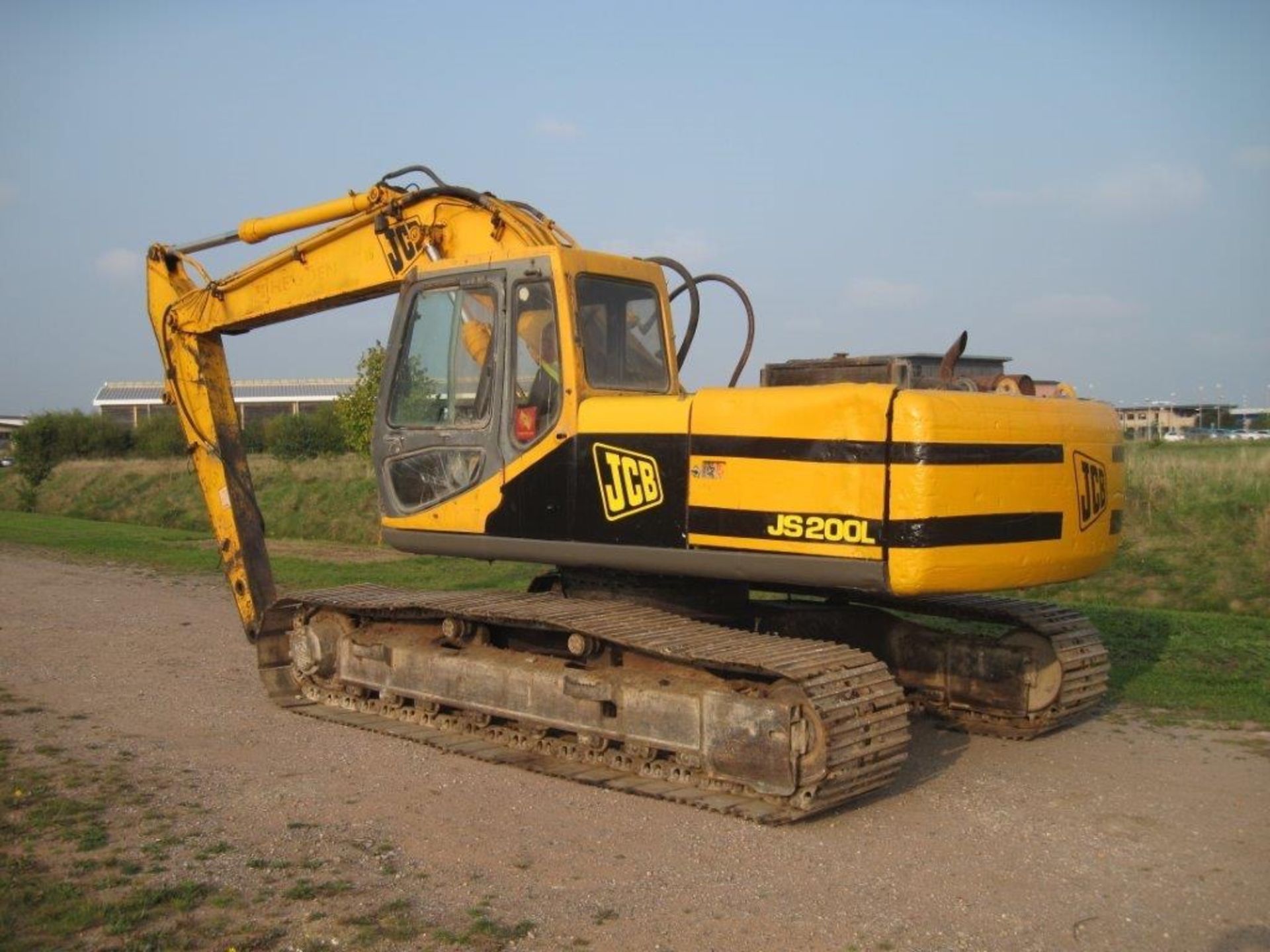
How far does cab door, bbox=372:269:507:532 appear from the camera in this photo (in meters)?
7.96

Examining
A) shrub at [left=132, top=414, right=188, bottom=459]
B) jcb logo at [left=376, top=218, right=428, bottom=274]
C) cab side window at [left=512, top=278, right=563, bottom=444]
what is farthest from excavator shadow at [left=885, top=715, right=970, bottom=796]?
shrub at [left=132, top=414, right=188, bottom=459]

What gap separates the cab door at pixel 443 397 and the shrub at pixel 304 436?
38208 millimetres

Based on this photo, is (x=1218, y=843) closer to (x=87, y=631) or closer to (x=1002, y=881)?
(x=1002, y=881)

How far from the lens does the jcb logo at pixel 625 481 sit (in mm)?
7172

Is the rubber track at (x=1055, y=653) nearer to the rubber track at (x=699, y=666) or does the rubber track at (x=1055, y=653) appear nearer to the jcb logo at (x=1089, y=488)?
the jcb logo at (x=1089, y=488)

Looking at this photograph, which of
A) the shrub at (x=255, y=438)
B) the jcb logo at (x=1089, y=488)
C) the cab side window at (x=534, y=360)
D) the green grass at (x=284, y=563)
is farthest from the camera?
the shrub at (x=255, y=438)

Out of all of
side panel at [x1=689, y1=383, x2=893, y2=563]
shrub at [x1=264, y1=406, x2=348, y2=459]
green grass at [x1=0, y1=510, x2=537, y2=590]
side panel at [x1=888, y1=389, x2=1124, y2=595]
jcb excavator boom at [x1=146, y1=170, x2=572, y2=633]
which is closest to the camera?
side panel at [x1=888, y1=389, x2=1124, y2=595]

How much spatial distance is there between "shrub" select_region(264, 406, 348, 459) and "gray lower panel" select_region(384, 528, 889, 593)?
38628 millimetres

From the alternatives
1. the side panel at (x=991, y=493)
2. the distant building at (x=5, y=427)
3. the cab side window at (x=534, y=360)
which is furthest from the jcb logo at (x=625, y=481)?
the distant building at (x=5, y=427)

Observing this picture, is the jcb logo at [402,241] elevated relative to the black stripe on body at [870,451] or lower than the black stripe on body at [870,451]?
elevated

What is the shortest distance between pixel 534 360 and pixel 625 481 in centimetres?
105

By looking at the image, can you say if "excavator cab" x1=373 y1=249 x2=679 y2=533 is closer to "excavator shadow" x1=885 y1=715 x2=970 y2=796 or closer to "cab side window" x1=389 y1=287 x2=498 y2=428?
"cab side window" x1=389 y1=287 x2=498 y2=428

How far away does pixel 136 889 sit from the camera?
528 cm

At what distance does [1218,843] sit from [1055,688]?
186 centimetres
